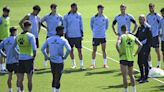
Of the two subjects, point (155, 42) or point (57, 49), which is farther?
point (155, 42)

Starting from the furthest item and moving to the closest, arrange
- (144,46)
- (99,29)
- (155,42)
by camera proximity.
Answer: (99,29), (155,42), (144,46)

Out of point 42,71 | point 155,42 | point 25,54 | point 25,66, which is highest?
point 155,42

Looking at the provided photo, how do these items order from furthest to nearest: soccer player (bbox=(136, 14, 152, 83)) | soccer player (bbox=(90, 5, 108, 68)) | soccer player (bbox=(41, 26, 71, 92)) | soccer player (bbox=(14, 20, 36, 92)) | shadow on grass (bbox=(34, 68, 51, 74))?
1. soccer player (bbox=(90, 5, 108, 68))
2. shadow on grass (bbox=(34, 68, 51, 74))
3. soccer player (bbox=(136, 14, 152, 83))
4. soccer player (bbox=(14, 20, 36, 92))
5. soccer player (bbox=(41, 26, 71, 92))

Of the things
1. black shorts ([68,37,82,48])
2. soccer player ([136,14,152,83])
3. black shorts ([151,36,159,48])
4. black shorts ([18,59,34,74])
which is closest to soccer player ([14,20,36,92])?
black shorts ([18,59,34,74])

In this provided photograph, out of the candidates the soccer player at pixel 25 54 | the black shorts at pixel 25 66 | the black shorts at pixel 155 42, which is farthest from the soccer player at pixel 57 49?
the black shorts at pixel 155 42

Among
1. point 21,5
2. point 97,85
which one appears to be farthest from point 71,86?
point 21,5

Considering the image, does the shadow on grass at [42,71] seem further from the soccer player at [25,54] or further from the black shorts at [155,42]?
the soccer player at [25,54]

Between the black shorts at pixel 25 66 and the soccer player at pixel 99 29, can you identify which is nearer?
Answer: the black shorts at pixel 25 66

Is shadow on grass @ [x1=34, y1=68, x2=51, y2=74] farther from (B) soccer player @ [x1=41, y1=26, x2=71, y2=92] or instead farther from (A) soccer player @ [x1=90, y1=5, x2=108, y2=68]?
(B) soccer player @ [x1=41, y1=26, x2=71, y2=92]

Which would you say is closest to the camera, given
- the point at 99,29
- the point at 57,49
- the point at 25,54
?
the point at 57,49

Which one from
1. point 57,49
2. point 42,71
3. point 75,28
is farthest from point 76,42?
point 57,49

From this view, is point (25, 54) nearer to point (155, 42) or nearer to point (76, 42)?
point (76, 42)

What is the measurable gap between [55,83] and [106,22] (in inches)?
268

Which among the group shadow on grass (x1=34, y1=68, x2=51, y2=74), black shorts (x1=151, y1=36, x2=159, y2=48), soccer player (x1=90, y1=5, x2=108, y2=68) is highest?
soccer player (x1=90, y1=5, x2=108, y2=68)
